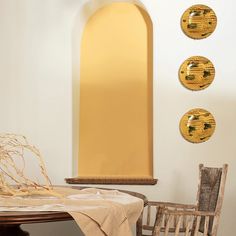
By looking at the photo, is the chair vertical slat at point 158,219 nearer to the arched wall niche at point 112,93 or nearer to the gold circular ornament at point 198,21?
the arched wall niche at point 112,93

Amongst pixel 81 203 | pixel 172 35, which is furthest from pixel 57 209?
pixel 172 35

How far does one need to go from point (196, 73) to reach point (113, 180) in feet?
3.58

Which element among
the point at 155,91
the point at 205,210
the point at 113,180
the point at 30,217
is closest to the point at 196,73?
the point at 155,91

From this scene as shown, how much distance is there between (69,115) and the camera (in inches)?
164

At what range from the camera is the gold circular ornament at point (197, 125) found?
3.91 metres

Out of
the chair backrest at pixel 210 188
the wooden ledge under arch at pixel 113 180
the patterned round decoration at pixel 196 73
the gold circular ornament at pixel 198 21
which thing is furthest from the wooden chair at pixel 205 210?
the gold circular ornament at pixel 198 21

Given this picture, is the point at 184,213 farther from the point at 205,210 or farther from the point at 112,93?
the point at 112,93

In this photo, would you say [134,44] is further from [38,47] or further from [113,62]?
[38,47]

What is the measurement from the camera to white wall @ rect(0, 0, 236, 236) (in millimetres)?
3908

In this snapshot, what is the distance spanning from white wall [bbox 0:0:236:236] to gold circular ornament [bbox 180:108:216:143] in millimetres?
40

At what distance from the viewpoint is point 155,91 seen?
4.00 m

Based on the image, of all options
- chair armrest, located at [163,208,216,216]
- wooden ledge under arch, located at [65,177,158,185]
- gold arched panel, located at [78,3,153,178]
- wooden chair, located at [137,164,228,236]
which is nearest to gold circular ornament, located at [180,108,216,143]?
gold arched panel, located at [78,3,153,178]

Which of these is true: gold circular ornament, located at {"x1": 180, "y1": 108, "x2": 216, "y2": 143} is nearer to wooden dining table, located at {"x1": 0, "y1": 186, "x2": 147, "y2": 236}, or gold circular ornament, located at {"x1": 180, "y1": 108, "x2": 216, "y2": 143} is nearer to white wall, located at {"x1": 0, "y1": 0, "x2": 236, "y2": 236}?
white wall, located at {"x1": 0, "y1": 0, "x2": 236, "y2": 236}

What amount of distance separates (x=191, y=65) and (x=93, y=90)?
88 centimetres
